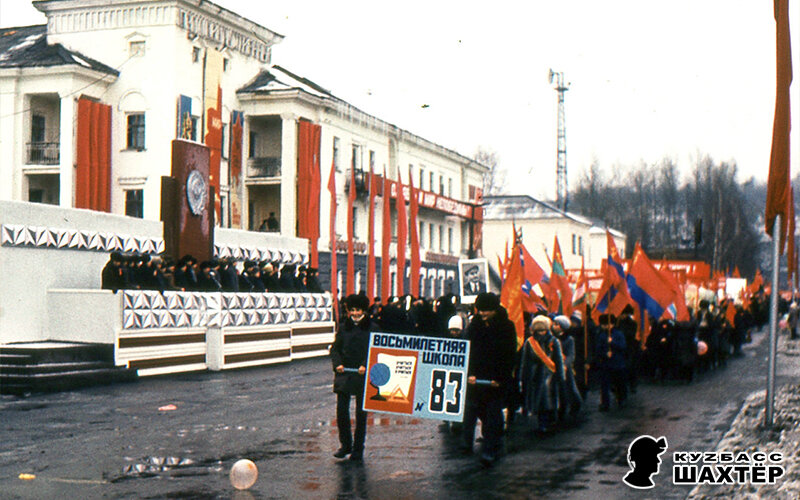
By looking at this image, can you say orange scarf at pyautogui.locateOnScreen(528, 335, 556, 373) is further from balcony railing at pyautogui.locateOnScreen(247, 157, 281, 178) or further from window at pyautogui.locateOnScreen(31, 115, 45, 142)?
balcony railing at pyautogui.locateOnScreen(247, 157, 281, 178)

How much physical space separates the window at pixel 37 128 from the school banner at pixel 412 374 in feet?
121

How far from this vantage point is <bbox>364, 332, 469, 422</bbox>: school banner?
36.2ft

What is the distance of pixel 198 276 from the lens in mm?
24828

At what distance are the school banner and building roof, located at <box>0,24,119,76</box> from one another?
34.4 m

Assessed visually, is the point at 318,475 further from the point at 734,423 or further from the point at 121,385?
the point at 121,385

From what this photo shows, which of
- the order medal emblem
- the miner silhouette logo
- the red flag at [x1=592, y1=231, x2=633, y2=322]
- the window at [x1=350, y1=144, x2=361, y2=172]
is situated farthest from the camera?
the window at [x1=350, y1=144, x2=361, y2=172]

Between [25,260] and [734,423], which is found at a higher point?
[25,260]

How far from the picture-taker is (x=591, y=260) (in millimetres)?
97500

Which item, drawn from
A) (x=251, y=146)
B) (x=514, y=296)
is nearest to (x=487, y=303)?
(x=514, y=296)

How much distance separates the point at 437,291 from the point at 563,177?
Result: 19021 millimetres

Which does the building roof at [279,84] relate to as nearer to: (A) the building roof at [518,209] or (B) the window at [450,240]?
(B) the window at [450,240]

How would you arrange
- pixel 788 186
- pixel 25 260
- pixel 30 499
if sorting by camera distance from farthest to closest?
pixel 25 260
pixel 788 186
pixel 30 499

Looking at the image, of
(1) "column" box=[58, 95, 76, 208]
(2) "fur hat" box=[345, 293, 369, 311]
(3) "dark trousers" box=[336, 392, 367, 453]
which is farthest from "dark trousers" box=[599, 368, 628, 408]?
(1) "column" box=[58, 95, 76, 208]

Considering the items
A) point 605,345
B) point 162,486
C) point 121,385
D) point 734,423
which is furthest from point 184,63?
point 162,486
